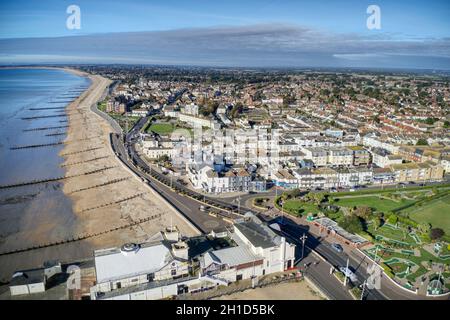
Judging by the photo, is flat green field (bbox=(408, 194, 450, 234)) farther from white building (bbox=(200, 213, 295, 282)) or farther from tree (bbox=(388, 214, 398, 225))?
white building (bbox=(200, 213, 295, 282))

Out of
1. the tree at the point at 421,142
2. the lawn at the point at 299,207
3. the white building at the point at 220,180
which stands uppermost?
the tree at the point at 421,142

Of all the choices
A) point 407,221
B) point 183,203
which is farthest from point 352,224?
point 183,203

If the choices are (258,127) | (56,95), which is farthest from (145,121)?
(56,95)

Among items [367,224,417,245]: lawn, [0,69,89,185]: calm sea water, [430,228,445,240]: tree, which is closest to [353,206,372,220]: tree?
[367,224,417,245]: lawn

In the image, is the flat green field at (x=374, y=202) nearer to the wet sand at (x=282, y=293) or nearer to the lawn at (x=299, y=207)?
the lawn at (x=299, y=207)

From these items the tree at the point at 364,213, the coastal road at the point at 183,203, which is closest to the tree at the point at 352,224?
the tree at the point at 364,213

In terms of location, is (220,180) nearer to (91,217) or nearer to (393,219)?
(91,217)
